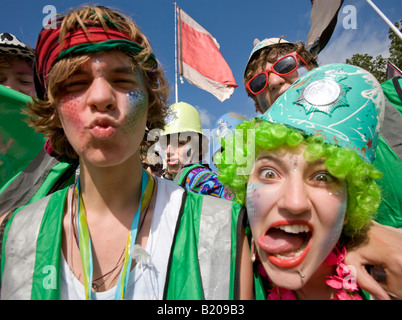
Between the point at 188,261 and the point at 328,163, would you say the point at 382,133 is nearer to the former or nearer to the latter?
the point at 328,163

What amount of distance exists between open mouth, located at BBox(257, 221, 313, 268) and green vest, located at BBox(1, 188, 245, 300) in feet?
0.54

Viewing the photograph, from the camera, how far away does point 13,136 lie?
206 centimetres

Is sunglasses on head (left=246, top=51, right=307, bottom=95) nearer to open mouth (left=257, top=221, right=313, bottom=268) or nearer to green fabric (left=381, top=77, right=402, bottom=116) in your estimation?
green fabric (left=381, top=77, right=402, bottom=116)

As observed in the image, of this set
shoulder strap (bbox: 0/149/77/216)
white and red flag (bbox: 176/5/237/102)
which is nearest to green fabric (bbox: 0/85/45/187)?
shoulder strap (bbox: 0/149/77/216)

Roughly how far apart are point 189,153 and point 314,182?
3207 millimetres

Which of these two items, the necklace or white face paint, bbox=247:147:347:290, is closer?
white face paint, bbox=247:147:347:290

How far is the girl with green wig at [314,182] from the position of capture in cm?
126

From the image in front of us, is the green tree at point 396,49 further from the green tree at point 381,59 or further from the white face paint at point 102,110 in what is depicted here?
the white face paint at point 102,110

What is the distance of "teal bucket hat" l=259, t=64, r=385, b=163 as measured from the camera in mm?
1366

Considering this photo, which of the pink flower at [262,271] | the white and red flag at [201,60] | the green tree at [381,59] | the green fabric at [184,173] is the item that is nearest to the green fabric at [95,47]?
the pink flower at [262,271]

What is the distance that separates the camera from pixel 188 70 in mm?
7066

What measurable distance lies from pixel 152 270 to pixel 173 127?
367 cm

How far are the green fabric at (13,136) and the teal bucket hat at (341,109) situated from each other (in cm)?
199

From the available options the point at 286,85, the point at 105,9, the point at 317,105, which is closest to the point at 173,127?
the point at 286,85
